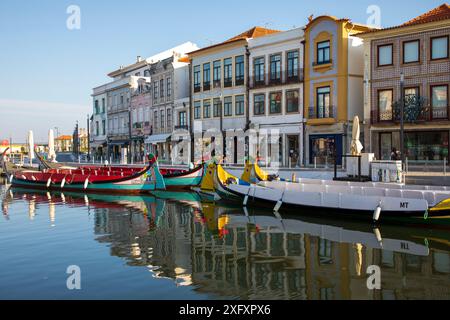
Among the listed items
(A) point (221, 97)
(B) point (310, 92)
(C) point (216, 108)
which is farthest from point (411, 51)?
(C) point (216, 108)

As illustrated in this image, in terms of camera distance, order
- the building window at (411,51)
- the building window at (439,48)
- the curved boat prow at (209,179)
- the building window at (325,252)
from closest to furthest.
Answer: the building window at (325,252) < the curved boat prow at (209,179) < the building window at (439,48) < the building window at (411,51)

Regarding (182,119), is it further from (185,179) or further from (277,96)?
(185,179)

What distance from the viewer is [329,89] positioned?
35812 mm

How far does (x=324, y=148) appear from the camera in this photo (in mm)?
36219

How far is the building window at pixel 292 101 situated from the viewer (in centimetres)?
3816

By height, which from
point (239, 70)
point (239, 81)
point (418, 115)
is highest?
point (239, 70)

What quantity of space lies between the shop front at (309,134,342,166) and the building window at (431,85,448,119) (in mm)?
6722

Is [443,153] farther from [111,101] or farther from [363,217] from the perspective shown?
[111,101]

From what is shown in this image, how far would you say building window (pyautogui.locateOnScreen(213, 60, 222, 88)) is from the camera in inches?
1763

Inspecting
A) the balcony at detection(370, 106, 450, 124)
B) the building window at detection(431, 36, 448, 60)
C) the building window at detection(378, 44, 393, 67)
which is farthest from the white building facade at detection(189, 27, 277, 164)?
the building window at detection(431, 36, 448, 60)

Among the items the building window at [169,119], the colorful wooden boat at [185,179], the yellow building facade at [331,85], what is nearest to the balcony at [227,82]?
the yellow building facade at [331,85]

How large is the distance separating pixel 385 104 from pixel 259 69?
11.9 metres

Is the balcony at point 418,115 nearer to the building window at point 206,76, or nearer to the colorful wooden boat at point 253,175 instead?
the colorful wooden boat at point 253,175

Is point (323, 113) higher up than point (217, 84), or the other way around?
point (217, 84)
